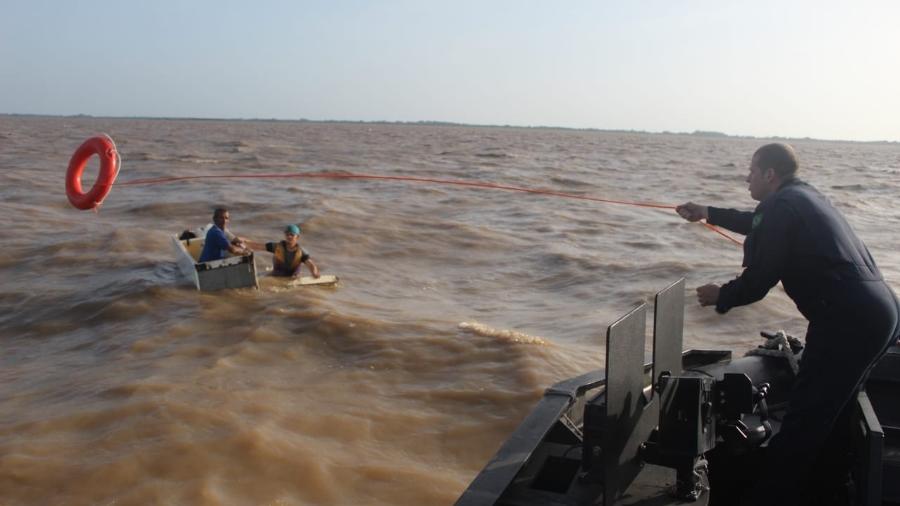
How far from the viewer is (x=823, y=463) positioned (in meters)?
3.79

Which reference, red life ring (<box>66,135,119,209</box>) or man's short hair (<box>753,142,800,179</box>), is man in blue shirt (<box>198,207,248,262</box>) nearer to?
red life ring (<box>66,135,119,209</box>)

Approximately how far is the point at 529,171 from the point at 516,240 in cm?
2078

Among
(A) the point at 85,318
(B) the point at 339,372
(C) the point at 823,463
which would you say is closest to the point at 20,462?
(B) the point at 339,372

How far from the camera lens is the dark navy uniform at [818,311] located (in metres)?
3.38

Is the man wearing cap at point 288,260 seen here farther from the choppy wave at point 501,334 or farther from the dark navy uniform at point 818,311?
the dark navy uniform at point 818,311

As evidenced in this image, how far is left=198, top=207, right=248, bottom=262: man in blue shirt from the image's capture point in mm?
11055

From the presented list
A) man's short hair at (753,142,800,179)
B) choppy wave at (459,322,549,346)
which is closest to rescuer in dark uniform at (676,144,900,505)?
man's short hair at (753,142,800,179)

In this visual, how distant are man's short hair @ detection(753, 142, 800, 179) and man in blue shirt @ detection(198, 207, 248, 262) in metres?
8.55

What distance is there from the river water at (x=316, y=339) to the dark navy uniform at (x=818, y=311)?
284 centimetres

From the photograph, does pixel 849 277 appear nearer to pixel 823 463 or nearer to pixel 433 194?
pixel 823 463

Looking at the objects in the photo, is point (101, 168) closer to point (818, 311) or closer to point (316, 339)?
point (316, 339)

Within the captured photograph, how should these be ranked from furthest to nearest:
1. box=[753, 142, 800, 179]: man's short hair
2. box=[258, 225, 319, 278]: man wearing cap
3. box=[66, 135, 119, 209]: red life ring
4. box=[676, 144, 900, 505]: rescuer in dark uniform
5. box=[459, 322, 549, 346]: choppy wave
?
box=[258, 225, 319, 278]: man wearing cap → box=[66, 135, 119, 209]: red life ring → box=[459, 322, 549, 346]: choppy wave → box=[753, 142, 800, 179]: man's short hair → box=[676, 144, 900, 505]: rescuer in dark uniform

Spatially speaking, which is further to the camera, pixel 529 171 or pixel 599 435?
pixel 529 171

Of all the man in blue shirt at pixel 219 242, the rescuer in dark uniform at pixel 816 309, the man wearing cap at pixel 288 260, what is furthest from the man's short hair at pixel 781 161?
the man wearing cap at pixel 288 260
